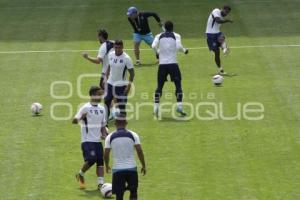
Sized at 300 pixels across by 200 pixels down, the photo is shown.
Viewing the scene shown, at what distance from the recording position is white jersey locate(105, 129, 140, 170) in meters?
18.2

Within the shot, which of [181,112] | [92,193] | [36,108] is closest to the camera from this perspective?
[92,193]

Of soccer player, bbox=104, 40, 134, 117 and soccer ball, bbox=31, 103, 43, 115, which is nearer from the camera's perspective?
soccer player, bbox=104, 40, 134, 117

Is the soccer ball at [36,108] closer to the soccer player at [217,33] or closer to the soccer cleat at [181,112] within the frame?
the soccer cleat at [181,112]

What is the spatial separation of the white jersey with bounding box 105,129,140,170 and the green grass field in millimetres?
2256

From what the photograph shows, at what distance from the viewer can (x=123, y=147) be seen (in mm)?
18172

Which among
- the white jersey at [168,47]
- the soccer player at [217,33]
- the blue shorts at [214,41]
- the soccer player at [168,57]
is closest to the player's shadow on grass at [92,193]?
the soccer player at [168,57]

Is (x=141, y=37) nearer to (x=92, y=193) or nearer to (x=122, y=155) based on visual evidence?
(x=92, y=193)

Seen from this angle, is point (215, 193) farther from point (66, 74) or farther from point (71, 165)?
point (66, 74)

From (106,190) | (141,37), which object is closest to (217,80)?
(141,37)

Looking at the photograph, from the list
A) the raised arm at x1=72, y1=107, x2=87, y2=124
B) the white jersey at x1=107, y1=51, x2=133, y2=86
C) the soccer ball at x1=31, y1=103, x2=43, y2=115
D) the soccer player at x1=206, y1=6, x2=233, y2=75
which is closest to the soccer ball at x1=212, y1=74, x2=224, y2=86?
the soccer player at x1=206, y1=6, x2=233, y2=75

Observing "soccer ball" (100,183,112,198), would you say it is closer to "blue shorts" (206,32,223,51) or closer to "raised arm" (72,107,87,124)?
"raised arm" (72,107,87,124)

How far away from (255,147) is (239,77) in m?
7.99

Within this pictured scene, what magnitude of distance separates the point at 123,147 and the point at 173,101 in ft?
34.3

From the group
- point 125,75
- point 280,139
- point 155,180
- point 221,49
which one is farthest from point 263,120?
point 221,49
